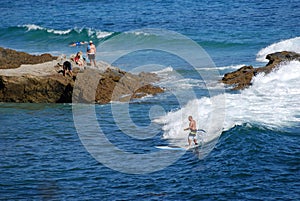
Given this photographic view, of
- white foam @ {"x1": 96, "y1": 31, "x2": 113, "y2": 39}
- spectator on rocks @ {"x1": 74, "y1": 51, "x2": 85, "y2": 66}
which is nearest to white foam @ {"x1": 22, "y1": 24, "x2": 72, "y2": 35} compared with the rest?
white foam @ {"x1": 96, "y1": 31, "x2": 113, "y2": 39}

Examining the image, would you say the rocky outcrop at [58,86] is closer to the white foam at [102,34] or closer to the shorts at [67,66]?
the shorts at [67,66]

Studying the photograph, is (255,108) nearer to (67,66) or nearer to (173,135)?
(173,135)

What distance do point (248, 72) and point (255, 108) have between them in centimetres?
660

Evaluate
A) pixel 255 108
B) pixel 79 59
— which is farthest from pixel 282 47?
pixel 79 59

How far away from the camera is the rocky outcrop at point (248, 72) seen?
99.9 ft

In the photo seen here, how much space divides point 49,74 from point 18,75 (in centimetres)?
147

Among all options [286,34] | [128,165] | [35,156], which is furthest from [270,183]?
[286,34]

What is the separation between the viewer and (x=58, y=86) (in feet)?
91.4

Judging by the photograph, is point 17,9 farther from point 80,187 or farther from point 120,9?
point 80,187

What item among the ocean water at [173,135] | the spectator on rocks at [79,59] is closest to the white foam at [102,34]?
the ocean water at [173,135]

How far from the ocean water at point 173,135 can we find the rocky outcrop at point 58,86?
482 mm

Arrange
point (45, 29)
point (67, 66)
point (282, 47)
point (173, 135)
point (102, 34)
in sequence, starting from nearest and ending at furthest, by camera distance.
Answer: point (173, 135), point (67, 66), point (282, 47), point (102, 34), point (45, 29)

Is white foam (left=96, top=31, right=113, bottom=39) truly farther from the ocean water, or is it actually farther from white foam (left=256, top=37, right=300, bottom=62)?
white foam (left=256, top=37, right=300, bottom=62)

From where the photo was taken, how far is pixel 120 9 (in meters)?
64.4
